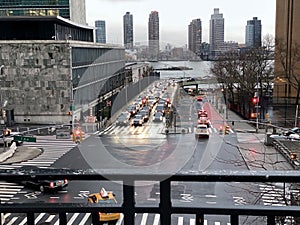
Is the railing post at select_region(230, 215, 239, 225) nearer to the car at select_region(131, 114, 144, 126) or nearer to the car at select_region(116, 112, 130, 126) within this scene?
the car at select_region(131, 114, 144, 126)

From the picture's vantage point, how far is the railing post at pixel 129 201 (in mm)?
1900

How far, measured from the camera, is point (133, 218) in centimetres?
197

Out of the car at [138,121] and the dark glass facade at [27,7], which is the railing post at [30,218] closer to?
the car at [138,121]

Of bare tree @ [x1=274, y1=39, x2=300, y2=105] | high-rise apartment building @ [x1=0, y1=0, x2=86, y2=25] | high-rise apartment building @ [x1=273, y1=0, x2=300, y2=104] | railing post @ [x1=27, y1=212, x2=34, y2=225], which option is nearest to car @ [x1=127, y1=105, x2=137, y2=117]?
high-rise apartment building @ [x1=273, y1=0, x2=300, y2=104]

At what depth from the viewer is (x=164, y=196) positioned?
189cm

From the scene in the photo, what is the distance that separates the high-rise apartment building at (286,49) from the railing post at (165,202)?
43424 mm

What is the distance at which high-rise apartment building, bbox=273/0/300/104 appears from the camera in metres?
44.8

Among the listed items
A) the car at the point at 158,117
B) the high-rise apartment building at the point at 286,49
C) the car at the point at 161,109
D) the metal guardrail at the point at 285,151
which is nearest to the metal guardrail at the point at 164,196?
the metal guardrail at the point at 285,151

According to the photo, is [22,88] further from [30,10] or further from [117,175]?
[117,175]

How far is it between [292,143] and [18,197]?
56.4 ft

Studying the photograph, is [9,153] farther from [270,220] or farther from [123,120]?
[270,220]

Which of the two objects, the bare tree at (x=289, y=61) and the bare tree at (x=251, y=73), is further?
the bare tree at (x=289, y=61)

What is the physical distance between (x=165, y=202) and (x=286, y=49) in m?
46.9

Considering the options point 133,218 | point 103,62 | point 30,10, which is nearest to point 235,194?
point 133,218
